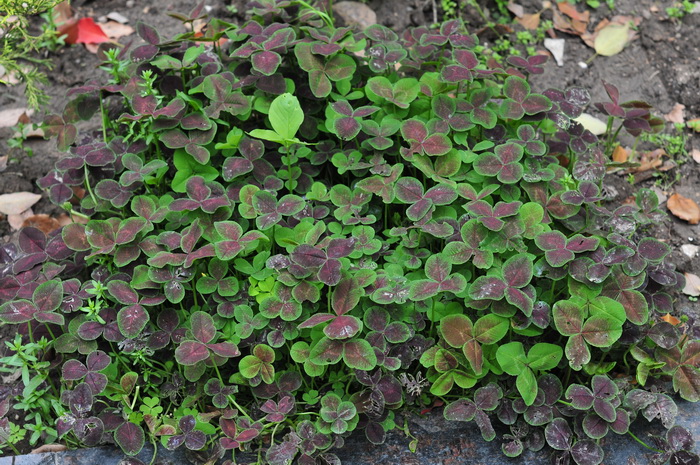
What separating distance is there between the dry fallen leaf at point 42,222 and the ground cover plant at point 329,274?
0.29 metres

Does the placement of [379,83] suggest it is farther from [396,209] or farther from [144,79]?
[144,79]

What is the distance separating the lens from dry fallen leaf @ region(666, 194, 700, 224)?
126 inches

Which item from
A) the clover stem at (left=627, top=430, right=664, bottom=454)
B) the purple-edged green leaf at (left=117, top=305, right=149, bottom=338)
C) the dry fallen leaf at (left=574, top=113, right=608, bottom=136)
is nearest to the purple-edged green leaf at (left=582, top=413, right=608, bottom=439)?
the clover stem at (left=627, top=430, right=664, bottom=454)

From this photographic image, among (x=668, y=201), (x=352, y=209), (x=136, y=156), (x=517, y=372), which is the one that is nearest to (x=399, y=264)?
(x=352, y=209)

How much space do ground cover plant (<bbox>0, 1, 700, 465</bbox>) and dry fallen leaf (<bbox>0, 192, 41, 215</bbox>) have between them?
356 millimetres

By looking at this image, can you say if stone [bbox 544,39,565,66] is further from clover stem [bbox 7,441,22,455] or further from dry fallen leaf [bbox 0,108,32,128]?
clover stem [bbox 7,441,22,455]

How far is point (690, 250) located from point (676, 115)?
90 centimetres

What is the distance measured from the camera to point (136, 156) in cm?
280

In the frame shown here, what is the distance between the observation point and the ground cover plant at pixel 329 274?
2326 mm

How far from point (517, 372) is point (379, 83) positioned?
4.22 feet

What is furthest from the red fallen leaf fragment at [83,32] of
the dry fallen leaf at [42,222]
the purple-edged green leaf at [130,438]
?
the purple-edged green leaf at [130,438]

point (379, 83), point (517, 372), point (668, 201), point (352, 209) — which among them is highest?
point (379, 83)

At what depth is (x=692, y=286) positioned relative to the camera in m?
2.93

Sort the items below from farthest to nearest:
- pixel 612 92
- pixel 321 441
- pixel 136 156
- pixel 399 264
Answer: pixel 612 92 < pixel 136 156 < pixel 399 264 < pixel 321 441
